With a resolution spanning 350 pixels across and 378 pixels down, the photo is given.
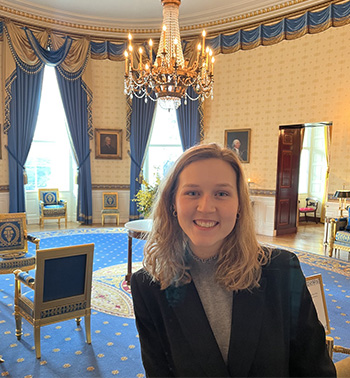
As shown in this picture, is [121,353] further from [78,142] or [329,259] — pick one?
[78,142]

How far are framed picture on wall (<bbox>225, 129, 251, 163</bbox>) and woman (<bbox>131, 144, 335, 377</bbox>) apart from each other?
23.4 feet

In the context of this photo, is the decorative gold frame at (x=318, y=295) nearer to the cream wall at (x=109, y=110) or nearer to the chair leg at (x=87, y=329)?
the chair leg at (x=87, y=329)

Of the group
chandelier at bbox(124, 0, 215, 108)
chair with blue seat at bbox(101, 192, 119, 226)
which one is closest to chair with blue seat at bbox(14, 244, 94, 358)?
chandelier at bbox(124, 0, 215, 108)

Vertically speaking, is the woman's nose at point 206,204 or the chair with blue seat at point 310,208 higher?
the woman's nose at point 206,204

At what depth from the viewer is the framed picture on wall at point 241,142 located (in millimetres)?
8130

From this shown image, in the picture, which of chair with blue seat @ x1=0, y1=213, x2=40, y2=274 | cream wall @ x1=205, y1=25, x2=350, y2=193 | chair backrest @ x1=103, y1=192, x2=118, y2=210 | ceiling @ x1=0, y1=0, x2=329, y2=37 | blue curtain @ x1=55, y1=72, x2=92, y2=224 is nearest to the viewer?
chair with blue seat @ x1=0, y1=213, x2=40, y2=274

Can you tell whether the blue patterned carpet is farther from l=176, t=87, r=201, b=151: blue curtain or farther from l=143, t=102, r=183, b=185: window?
l=143, t=102, r=183, b=185: window

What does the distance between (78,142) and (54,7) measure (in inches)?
125

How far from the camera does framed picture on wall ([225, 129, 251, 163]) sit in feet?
26.7

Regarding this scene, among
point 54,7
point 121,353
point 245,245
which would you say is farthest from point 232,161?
point 54,7

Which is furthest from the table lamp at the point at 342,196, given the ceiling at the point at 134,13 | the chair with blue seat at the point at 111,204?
the chair with blue seat at the point at 111,204

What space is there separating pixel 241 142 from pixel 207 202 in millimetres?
7413

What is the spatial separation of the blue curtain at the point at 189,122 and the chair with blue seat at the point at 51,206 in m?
3.49

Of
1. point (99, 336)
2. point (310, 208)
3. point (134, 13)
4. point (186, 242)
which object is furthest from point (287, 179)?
point (186, 242)
